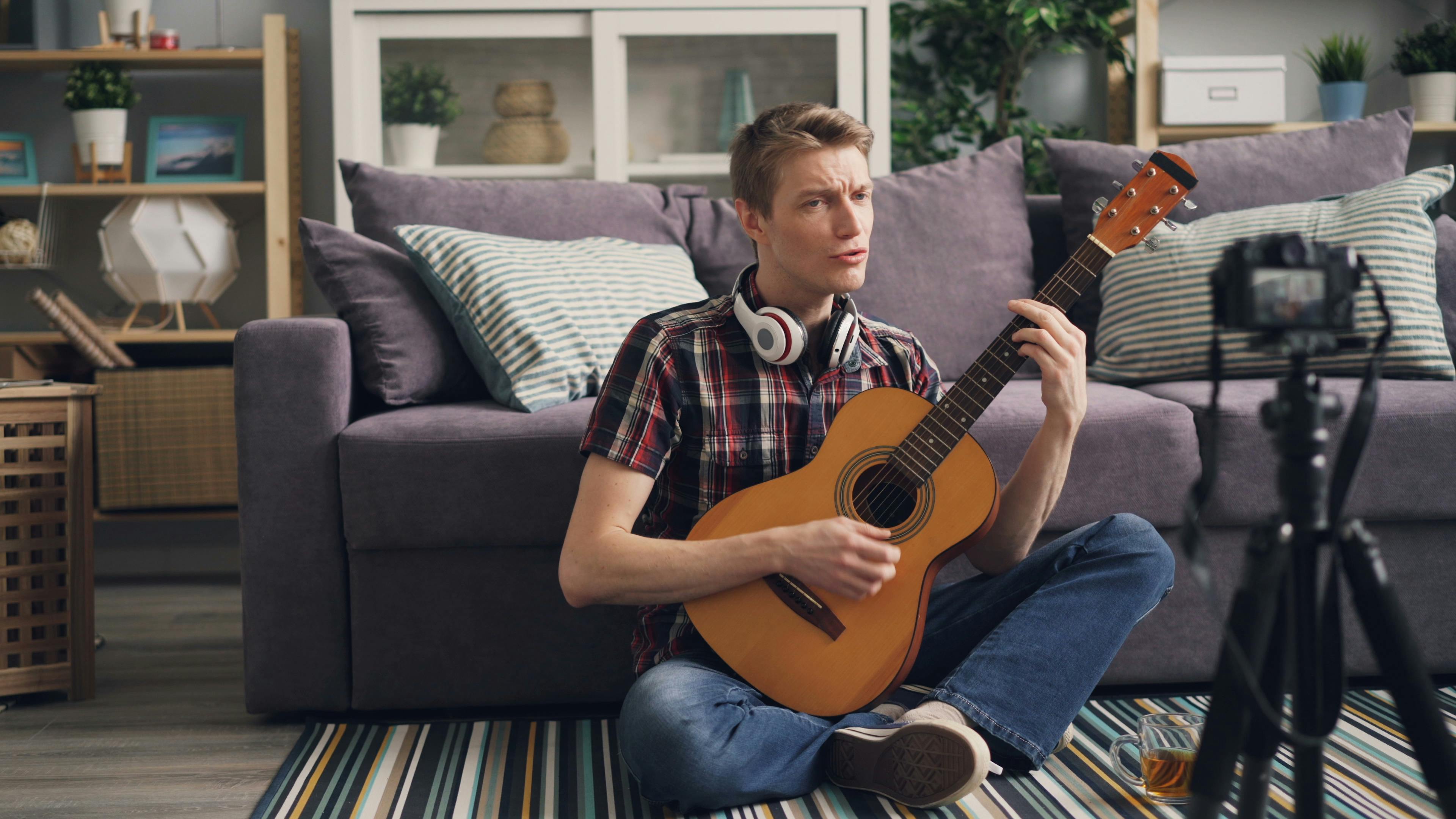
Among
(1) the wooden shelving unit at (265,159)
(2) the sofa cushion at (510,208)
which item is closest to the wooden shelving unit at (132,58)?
(1) the wooden shelving unit at (265,159)

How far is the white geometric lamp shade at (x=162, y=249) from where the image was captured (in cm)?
270

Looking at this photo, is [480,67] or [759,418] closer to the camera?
[759,418]

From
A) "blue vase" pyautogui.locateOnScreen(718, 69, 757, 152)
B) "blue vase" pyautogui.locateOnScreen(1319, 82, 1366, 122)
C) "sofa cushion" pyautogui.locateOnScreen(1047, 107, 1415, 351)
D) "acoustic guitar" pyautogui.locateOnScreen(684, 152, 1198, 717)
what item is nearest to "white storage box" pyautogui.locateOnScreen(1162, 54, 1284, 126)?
"blue vase" pyautogui.locateOnScreen(1319, 82, 1366, 122)

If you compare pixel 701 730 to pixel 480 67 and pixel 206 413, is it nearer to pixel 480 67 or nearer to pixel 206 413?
pixel 206 413

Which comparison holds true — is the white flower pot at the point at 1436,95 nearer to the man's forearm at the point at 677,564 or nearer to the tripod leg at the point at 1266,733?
the man's forearm at the point at 677,564

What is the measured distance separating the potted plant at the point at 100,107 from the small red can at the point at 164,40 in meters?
0.12

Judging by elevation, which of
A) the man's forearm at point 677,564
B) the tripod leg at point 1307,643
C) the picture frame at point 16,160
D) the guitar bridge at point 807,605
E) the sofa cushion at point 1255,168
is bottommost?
the guitar bridge at point 807,605

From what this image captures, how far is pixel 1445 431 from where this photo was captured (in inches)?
60.6

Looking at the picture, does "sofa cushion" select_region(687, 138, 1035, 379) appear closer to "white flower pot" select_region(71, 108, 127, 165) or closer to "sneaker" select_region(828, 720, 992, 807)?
"sneaker" select_region(828, 720, 992, 807)

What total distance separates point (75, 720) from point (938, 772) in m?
1.29

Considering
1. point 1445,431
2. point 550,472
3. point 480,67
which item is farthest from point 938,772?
point 480,67

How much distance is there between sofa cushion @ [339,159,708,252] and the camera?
6.32 feet

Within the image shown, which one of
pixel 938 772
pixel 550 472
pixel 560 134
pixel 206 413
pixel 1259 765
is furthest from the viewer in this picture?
pixel 560 134

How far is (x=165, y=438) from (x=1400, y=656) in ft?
8.46
